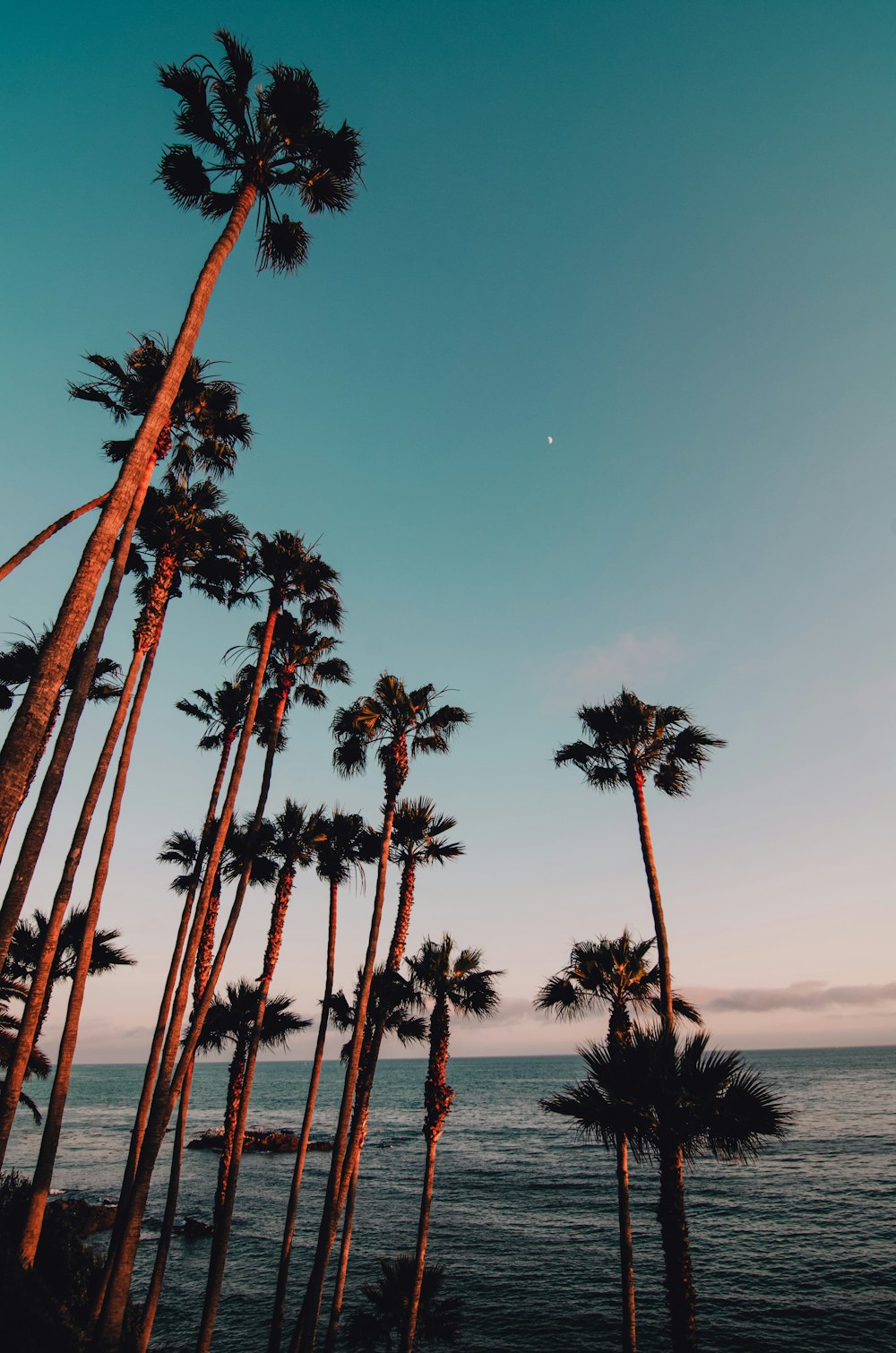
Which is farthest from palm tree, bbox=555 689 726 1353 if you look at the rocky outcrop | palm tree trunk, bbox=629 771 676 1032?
the rocky outcrop

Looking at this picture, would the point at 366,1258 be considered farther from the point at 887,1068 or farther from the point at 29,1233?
the point at 887,1068

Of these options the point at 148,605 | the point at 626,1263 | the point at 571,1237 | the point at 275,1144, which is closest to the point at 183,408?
the point at 148,605

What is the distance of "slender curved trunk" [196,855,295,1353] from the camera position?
14.0m

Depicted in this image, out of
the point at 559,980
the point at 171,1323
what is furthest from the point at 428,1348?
the point at 559,980

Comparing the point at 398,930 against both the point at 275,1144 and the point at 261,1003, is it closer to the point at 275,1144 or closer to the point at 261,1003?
the point at 261,1003

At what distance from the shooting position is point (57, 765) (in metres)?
9.28

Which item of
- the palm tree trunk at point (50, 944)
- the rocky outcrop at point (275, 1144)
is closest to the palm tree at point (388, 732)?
the palm tree trunk at point (50, 944)

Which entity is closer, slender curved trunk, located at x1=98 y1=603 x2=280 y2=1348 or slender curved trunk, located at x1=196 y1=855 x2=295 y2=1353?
slender curved trunk, located at x1=98 y1=603 x2=280 y2=1348

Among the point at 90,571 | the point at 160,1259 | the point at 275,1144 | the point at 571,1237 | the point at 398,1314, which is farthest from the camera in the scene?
the point at 275,1144

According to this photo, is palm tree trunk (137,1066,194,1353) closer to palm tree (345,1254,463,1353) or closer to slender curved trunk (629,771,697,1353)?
palm tree (345,1254,463,1353)

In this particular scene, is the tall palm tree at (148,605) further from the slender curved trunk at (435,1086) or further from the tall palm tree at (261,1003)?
the slender curved trunk at (435,1086)

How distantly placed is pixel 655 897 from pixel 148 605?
1440 centimetres

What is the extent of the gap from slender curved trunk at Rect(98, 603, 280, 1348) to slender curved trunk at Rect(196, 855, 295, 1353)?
74.5 inches

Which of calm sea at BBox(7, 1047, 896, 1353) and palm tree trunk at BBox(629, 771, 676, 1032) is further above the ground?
palm tree trunk at BBox(629, 771, 676, 1032)
